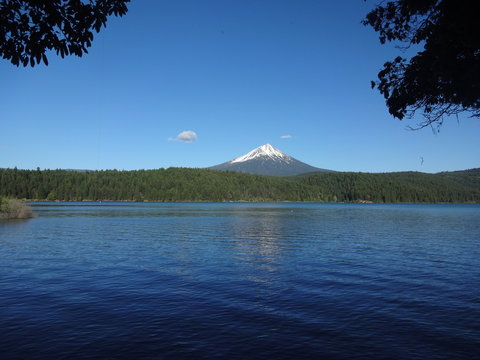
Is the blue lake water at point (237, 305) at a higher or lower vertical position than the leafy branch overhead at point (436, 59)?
lower

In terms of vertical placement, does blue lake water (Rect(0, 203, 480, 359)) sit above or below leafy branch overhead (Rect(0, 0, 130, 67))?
below

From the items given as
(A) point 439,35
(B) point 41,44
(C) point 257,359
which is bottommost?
(C) point 257,359

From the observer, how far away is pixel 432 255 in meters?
32.6

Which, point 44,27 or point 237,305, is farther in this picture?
point 237,305

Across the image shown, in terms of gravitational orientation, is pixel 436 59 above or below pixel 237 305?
above

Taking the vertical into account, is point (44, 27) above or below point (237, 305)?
above

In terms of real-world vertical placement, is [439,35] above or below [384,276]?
above

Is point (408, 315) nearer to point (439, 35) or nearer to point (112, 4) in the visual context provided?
point (439, 35)

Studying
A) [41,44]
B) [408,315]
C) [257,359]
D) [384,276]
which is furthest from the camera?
[384,276]

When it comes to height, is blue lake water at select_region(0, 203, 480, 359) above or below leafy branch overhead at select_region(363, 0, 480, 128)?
below

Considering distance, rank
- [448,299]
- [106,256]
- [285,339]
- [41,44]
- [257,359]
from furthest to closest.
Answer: [106,256] → [448,299] → [285,339] → [257,359] → [41,44]

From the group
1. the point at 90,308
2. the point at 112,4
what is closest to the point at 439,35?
the point at 112,4

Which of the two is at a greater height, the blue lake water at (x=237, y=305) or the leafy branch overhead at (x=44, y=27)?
the leafy branch overhead at (x=44, y=27)

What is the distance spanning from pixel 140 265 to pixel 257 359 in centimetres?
1720
